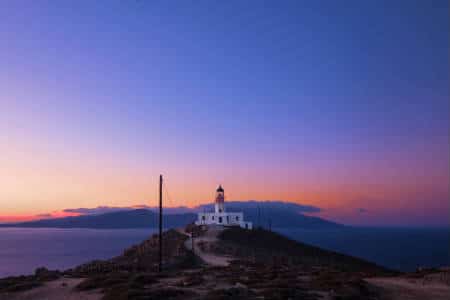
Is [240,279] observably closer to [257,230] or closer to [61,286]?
[61,286]

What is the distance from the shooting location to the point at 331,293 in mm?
17859

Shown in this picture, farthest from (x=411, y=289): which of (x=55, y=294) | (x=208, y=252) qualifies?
(x=208, y=252)

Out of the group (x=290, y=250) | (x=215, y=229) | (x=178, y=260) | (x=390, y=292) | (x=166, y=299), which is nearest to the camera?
(x=166, y=299)

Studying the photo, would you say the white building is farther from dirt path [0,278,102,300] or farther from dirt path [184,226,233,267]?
dirt path [0,278,102,300]

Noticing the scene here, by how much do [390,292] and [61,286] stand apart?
55.8 feet

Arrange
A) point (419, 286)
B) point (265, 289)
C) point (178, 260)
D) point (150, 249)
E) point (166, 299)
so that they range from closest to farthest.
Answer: point (166, 299), point (265, 289), point (419, 286), point (178, 260), point (150, 249)

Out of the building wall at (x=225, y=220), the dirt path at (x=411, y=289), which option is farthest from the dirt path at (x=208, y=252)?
the dirt path at (x=411, y=289)

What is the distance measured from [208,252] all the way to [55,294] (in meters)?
32.3

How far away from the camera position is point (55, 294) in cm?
1884

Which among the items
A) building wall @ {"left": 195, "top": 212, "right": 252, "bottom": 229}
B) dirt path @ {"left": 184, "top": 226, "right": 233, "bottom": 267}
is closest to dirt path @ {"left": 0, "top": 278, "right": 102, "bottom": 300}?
dirt path @ {"left": 184, "top": 226, "right": 233, "bottom": 267}

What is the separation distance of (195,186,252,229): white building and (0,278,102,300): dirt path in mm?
59926

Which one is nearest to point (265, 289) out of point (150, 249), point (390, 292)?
point (390, 292)

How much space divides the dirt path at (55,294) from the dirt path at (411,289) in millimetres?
14131

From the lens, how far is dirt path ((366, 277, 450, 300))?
19016 mm
